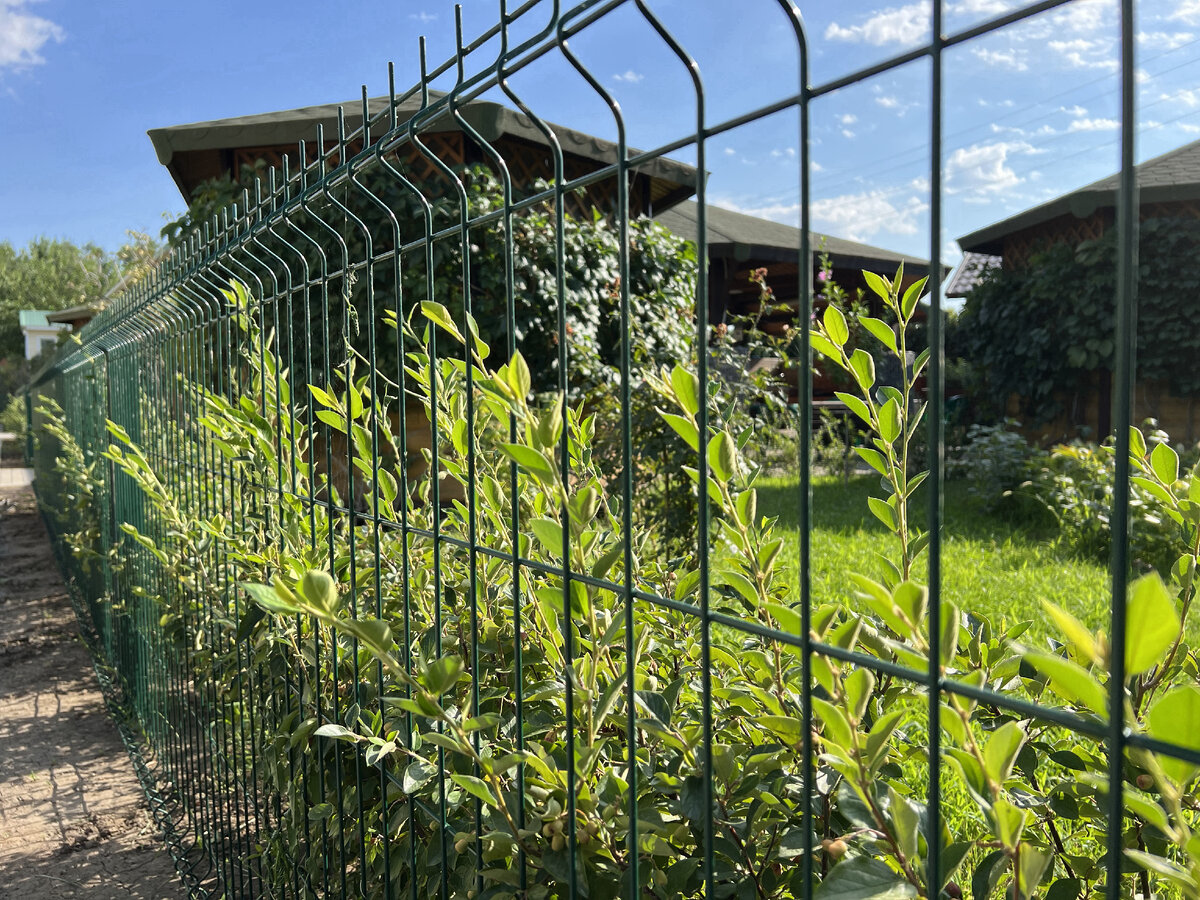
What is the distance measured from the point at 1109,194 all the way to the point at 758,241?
5429mm

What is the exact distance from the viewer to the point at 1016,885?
Answer: 73cm

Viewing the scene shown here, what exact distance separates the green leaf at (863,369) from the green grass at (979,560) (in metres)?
2.53

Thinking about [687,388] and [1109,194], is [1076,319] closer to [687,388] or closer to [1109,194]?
[1109,194]

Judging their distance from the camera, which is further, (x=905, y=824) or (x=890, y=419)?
(x=890, y=419)

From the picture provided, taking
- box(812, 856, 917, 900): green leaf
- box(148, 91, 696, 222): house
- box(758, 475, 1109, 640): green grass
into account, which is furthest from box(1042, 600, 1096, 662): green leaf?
box(148, 91, 696, 222): house

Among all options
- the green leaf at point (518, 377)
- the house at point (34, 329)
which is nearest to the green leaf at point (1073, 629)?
the green leaf at point (518, 377)

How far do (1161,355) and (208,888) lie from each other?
1219cm

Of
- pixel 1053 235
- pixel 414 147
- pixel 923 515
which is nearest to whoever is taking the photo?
pixel 923 515

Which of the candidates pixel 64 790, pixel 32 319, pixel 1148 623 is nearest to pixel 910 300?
pixel 1148 623

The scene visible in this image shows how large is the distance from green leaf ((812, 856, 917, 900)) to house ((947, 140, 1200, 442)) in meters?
11.5

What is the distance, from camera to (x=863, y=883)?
29.4 inches

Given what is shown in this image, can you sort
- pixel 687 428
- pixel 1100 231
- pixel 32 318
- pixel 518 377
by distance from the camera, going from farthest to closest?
pixel 32 318
pixel 1100 231
pixel 518 377
pixel 687 428

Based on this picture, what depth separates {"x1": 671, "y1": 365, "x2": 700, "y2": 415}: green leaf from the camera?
Answer: 99 centimetres

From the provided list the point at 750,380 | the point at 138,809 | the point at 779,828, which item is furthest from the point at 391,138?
the point at 750,380
